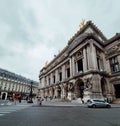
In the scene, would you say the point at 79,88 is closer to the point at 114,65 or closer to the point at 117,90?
the point at 117,90

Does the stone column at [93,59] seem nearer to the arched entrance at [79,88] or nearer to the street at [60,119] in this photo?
the arched entrance at [79,88]

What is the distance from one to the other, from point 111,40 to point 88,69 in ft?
36.3

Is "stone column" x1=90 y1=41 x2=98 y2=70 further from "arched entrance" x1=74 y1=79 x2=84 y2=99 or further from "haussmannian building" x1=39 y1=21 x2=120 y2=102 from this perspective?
"arched entrance" x1=74 y1=79 x2=84 y2=99

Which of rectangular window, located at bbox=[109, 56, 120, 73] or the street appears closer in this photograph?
the street

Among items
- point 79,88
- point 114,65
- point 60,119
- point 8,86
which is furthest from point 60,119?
point 8,86

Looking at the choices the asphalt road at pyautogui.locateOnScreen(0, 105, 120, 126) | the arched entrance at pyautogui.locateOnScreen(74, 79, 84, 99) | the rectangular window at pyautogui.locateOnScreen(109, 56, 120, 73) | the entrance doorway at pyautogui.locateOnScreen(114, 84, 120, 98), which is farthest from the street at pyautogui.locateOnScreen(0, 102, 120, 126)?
the rectangular window at pyautogui.locateOnScreen(109, 56, 120, 73)

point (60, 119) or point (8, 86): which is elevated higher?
point (8, 86)

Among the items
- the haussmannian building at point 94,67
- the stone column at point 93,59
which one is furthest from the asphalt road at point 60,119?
the stone column at point 93,59

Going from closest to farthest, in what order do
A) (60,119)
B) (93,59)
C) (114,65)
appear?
(60,119), (93,59), (114,65)

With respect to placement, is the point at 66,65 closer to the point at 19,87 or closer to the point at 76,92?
the point at 76,92

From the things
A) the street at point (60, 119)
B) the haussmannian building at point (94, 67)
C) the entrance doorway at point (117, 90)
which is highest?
the haussmannian building at point (94, 67)

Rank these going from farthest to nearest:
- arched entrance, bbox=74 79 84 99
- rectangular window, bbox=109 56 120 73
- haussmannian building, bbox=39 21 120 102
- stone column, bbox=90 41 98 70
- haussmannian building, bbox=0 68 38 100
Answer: haussmannian building, bbox=0 68 38 100, arched entrance, bbox=74 79 84 99, rectangular window, bbox=109 56 120 73, stone column, bbox=90 41 98 70, haussmannian building, bbox=39 21 120 102

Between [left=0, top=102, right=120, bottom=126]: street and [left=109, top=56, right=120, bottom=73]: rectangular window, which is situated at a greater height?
[left=109, top=56, right=120, bottom=73]: rectangular window

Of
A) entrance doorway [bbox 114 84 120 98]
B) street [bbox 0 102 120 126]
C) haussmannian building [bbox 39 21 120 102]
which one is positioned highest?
haussmannian building [bbox 39 21 120 102]
